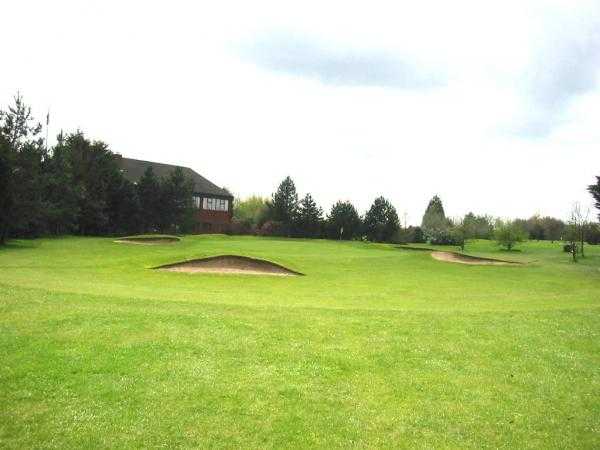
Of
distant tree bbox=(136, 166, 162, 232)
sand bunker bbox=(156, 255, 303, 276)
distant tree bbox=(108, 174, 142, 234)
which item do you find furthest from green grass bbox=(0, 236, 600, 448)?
distant tree bbox=(136, 166, 162, 232)

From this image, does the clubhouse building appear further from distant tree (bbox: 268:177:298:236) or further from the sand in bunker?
the sand in bunker

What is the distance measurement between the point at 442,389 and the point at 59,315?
8.95m

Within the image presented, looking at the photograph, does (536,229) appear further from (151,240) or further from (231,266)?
(231,266)

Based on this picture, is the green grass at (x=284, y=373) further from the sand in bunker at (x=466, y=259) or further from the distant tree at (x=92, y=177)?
the distant tree at (x=92, y=177)

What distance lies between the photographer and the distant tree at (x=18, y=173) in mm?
37562

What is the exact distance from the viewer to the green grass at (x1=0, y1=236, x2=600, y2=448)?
741 centimetres

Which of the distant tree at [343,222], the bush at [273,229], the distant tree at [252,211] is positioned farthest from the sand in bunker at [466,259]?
the distant tree at [252,211]

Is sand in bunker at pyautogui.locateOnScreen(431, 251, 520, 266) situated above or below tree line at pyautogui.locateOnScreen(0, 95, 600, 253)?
below

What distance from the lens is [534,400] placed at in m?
8.92

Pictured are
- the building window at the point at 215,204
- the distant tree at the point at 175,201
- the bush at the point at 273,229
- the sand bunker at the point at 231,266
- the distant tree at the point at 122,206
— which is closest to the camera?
the sand bunker at the point at 231,266

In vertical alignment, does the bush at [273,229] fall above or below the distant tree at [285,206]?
below

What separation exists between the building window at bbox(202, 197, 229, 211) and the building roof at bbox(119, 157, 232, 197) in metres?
1.15

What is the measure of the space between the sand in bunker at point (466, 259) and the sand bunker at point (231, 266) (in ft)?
48.9

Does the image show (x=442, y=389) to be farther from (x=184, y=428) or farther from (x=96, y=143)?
(x=96, y=143)
